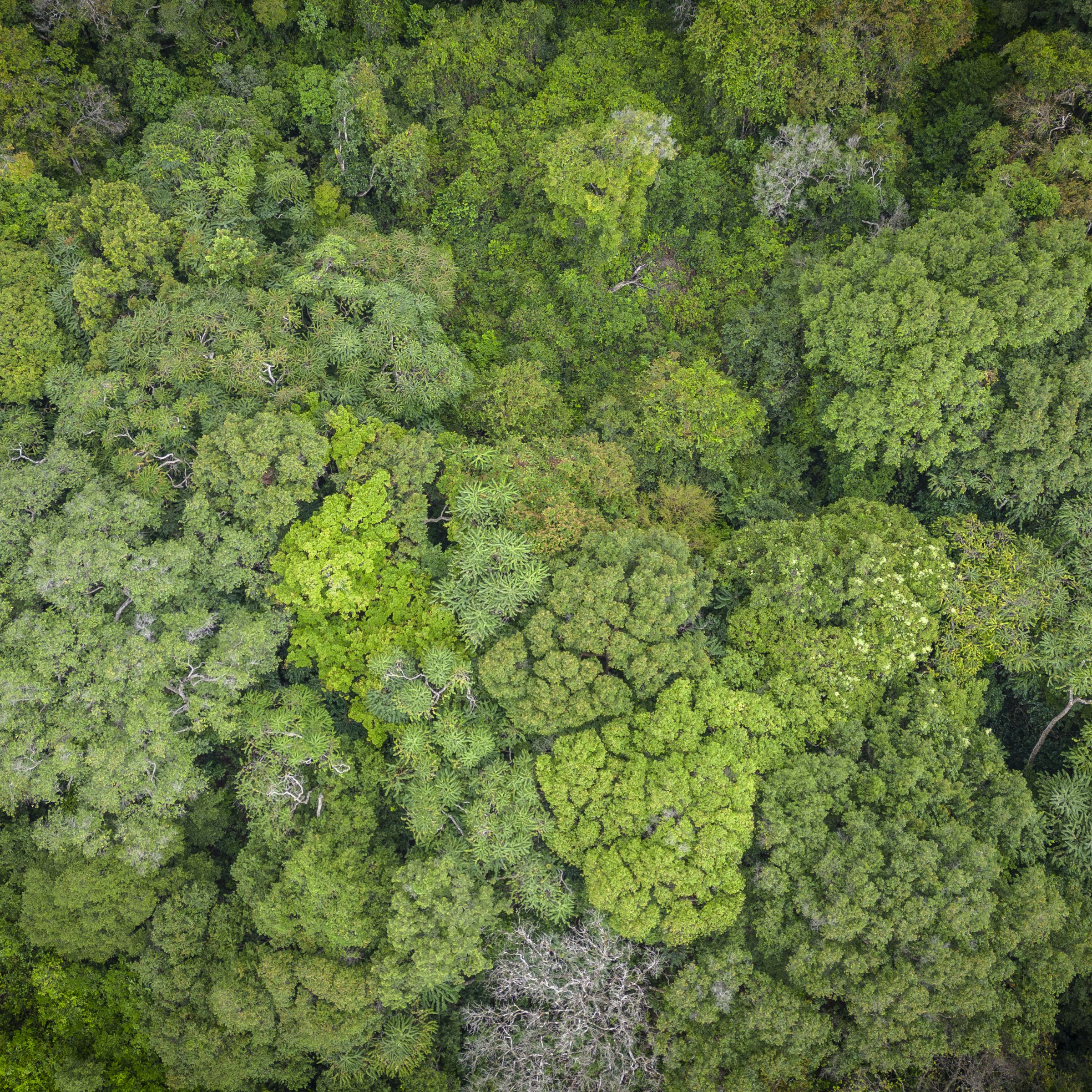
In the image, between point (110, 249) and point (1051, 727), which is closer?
point (1051, 727)

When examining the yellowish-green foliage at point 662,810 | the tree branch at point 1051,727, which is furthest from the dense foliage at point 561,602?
the tree branch at point 1051,727

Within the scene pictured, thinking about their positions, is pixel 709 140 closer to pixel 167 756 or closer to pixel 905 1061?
pixel 167 756

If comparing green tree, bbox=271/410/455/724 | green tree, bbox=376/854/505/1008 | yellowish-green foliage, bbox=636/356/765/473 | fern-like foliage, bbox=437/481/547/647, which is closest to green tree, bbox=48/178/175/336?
green tree, bbox=271/410/455/724

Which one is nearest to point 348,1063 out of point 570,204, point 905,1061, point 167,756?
point 167,756

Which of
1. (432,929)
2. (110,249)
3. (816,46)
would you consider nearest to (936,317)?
(816,46)

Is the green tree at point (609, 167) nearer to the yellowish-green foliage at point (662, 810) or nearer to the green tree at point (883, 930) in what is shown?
the yellowish-green foliage at point (662, 810)

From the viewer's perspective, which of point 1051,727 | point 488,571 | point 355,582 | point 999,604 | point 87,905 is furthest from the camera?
point 1051,727

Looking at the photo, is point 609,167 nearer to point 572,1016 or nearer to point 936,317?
point 936,317
